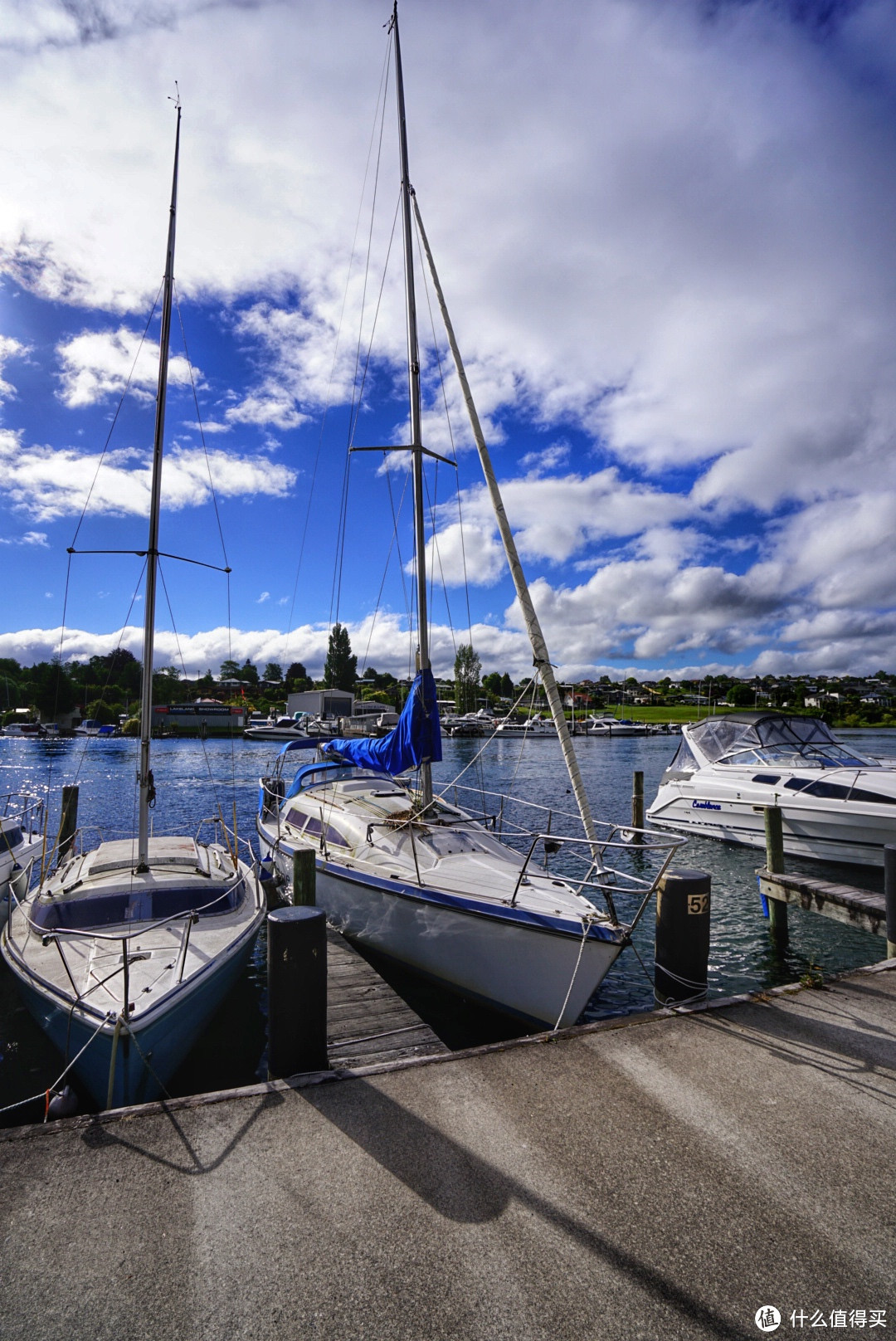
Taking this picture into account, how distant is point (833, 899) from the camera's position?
9.89 metres

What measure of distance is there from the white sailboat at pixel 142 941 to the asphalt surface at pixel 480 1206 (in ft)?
4.30

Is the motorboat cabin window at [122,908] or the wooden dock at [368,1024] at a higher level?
the motorboat cabin window at [122,908]

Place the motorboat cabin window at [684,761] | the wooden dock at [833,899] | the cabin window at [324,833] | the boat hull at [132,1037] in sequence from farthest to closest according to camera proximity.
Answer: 1. the motorboat cabin window at [684,761]
2. the cabin window at [324,833]
3. the wooden dock at [833,899]
4. the boat hull at [132,1037]

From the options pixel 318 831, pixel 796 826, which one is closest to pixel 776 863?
pixel 796 826

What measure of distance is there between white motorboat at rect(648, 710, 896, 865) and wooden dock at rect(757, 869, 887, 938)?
4.49 metres

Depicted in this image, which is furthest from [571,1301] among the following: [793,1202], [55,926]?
[55,926]

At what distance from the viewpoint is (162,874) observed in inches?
364

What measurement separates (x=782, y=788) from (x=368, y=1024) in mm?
13320

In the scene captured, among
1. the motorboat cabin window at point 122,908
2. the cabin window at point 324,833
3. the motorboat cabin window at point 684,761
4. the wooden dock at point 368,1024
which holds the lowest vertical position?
the wooden dock at point 368,1024

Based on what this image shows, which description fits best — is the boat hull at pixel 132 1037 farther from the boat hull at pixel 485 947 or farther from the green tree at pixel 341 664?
the green tree at pixel 341 664

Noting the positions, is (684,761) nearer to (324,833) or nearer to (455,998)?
(324,833)

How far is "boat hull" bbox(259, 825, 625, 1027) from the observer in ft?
22.5

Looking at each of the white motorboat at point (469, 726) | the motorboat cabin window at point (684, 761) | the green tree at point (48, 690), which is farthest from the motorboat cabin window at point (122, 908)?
the green tree at point (48, 690)

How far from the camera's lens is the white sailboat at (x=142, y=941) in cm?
592
